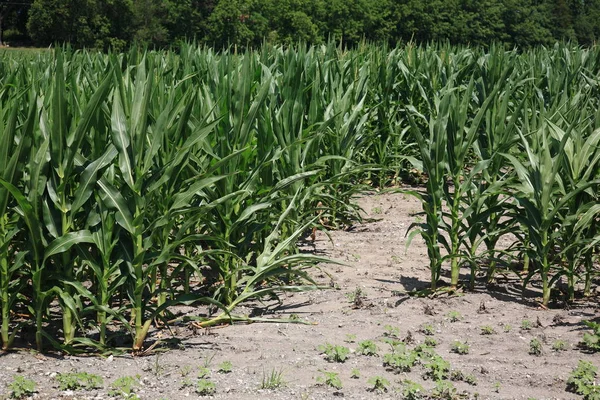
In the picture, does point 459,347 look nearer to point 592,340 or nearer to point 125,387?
point 592,340

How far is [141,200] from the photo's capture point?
3658 millimetres

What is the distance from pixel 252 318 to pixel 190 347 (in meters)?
0.48

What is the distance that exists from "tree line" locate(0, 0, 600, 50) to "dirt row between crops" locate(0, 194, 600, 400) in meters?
37.0

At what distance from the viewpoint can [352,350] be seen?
12.7 feet

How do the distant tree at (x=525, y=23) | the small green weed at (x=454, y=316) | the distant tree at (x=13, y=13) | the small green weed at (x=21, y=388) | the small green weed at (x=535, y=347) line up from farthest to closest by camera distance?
the distant tree at (x=525, y=23) < the distant tree at (x=13, y=13) < the small green weed at (x=454, y=316) < the small green weed at (x=535, y=347) < the small green weed at (x=21, y=388)

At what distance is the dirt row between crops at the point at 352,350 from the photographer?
3.42 meters

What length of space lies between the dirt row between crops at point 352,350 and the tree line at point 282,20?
121 ft

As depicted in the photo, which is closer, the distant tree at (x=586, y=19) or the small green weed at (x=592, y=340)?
the small green weed at (x=592, y=340)

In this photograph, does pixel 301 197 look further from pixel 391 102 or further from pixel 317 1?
pixel 317 1

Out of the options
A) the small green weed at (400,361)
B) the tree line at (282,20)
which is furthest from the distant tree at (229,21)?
the small green weed at (400,361)

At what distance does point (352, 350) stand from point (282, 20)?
45.7 m

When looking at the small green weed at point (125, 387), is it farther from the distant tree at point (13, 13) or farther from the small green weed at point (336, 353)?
the distant tree at point (13, 13)

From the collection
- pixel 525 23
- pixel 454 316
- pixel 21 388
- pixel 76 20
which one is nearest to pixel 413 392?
pixel 454 316

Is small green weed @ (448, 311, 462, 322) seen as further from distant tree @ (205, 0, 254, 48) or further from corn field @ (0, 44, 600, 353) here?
distant tree @ (205, 0, 254, 48)
